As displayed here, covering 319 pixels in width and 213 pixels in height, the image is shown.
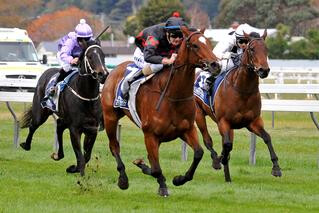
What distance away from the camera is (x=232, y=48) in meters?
13.7

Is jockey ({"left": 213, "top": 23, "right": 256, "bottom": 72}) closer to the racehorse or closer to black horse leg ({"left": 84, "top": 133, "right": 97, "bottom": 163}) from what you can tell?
the racehorse

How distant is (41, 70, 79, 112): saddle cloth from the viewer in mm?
13422

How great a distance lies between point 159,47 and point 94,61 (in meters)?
1.45

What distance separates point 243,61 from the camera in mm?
12539

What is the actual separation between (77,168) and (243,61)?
8.29ft

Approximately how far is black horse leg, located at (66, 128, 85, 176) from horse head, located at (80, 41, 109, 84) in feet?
2.59

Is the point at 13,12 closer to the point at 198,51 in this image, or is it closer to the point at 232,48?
the point at 232,48

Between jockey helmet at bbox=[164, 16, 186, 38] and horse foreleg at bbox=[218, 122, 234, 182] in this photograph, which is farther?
horse foreleg at bbox=[218, 122, 234, 182]

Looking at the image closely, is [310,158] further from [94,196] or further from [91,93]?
[94,196]

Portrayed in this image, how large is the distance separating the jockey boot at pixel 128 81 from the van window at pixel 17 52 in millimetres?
16573

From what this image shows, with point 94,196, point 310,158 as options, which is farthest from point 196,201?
point 310,158

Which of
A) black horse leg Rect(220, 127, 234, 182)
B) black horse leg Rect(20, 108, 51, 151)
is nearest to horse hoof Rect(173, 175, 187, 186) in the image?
black horse leg Rect(220, 127, 234, 182)

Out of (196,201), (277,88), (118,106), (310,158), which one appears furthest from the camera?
(277,88)

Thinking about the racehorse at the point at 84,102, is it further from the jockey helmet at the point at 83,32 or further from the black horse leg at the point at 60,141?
the black horse leg at the point at 60,141
